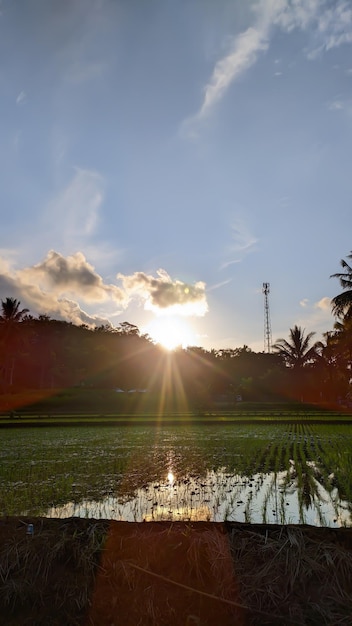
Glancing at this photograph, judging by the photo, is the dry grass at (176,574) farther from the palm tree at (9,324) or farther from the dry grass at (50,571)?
the palm tree at (9,324)

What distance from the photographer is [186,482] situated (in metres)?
7.43

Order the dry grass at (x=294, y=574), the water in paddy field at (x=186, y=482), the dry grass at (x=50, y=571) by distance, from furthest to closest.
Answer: the water in paddy field at (x=186, y=482) → the dry grass at (x=50, y=571) → the dry grass at (x=294, y=574)

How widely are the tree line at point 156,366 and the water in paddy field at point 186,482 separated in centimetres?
2468

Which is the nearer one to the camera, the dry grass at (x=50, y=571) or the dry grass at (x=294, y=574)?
the dry grass at (x=294, y=574)

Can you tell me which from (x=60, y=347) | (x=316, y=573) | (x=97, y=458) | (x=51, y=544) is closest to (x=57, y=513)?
(x=51, y=544)

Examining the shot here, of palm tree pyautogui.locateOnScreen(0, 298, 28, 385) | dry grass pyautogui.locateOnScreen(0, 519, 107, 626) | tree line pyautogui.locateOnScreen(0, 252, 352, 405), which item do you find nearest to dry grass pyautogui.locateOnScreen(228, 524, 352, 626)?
dry grass pyautogui.locateOnScreen(0, 519, 107, 626)

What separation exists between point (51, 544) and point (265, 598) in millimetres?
1830

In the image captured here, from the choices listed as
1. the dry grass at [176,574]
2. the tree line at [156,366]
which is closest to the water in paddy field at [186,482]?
the dry grass at [176,574]

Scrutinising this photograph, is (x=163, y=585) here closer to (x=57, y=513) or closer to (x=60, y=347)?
(x=57, y=513)

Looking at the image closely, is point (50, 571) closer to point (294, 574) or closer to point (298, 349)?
point (294, 574)

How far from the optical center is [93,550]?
3727 millimetres

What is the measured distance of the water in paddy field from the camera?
17.8 feet

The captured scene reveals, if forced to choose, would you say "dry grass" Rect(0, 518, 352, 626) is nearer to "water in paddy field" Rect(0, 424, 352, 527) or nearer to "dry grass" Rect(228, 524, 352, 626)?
"dry grass" Rect(228, 524, 352, 626)

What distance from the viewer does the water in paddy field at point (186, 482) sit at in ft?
17.8
